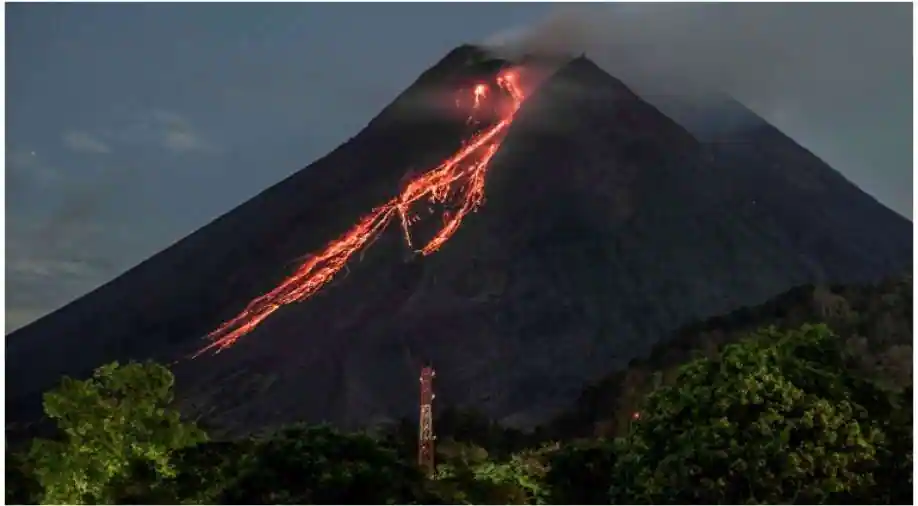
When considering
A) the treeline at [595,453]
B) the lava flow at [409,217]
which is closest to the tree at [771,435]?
the treeline at [595,453]

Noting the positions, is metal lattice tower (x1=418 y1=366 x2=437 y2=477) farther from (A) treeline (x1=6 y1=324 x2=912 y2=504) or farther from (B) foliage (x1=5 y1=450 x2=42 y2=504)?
(B) foliage (x1=5 y1=450 x2=42 y2=504)

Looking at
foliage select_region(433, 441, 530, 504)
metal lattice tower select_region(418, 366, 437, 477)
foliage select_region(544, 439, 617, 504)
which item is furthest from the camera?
metal lattice tower select_region(418, 366, 437, 477)

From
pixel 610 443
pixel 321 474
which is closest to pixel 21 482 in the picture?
pixel 321 474

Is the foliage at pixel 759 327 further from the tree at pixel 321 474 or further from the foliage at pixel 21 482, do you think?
the foliage at pixel 21 482

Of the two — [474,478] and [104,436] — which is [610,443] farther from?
[104,436]

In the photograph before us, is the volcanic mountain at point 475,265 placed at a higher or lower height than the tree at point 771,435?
higher


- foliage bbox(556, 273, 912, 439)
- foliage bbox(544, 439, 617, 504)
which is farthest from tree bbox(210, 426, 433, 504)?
foliage bbox(556, 273, 912, 439)

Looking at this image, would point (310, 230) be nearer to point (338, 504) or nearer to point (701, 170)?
point (338, 504)

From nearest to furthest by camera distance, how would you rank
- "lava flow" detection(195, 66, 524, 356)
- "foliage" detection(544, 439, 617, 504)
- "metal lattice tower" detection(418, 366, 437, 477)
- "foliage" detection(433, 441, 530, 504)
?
"foliage" detection(433, 441, 530, 504)
"foliage" detection(544, 439, 617, 504)
"metal lattice tower" detection(418, 366, 437, 477)
"lava flow" detection(195, 66, 524, 356)
